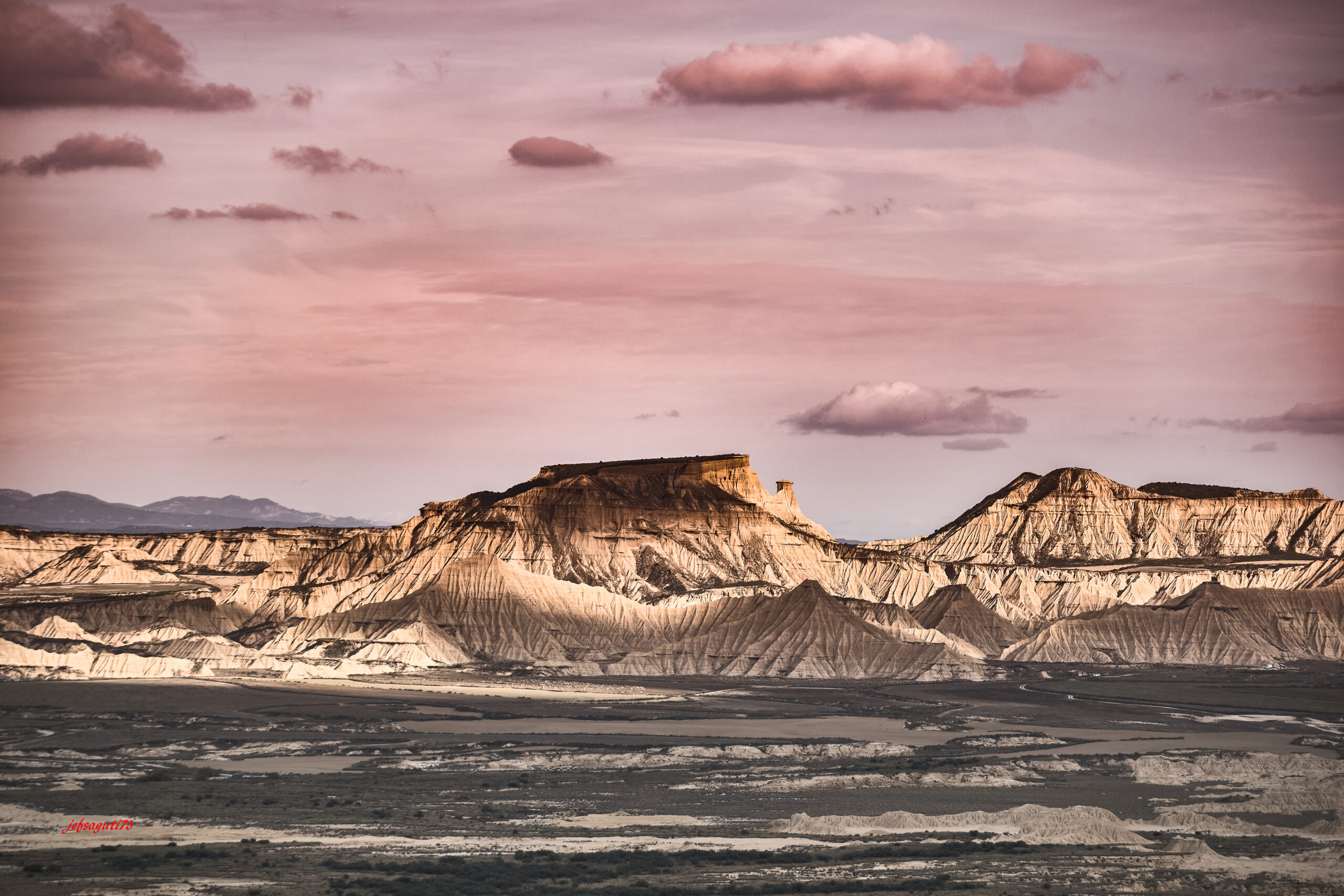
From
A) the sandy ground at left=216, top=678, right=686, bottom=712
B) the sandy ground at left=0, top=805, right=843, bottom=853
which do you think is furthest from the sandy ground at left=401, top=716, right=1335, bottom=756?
the sandy ground at left=0, top=805, right=843, bottom=853

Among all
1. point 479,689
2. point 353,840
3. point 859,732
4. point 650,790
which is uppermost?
point 479,689

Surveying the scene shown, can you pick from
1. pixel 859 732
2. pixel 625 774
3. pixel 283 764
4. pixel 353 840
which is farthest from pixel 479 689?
pixel 353 840

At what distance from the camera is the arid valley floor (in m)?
76.3

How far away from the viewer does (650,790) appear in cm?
10250

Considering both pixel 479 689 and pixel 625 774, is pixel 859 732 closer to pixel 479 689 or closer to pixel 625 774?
pixel 625 774

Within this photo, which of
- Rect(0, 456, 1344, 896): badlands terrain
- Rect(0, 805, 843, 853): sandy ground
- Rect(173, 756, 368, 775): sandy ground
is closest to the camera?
Rect(0, 456, 1344, 896): badlands terrain

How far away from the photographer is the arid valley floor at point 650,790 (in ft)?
250
